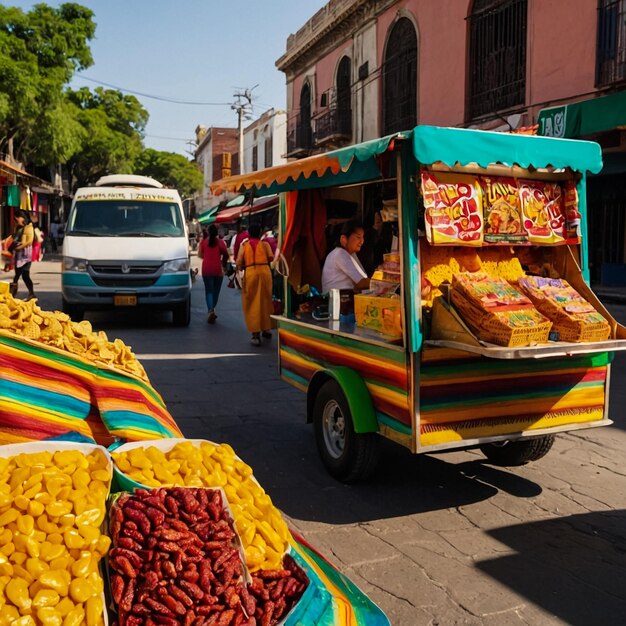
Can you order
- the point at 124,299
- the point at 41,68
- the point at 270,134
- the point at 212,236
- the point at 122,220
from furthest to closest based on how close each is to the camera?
the point at 270,134 → the point at 41,68 → the point at 212,236 → the point at 122,220 → the point at 124,299

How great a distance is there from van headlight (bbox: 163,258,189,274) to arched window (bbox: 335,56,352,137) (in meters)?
16.0

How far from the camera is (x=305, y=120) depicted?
1235 inches

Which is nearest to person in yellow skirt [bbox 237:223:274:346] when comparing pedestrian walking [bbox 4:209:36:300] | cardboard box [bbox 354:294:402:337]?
pedestrian walking [bbox 4:209:36:300]

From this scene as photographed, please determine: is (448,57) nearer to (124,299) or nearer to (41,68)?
(124,299)

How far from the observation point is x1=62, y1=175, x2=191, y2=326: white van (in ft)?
37.2

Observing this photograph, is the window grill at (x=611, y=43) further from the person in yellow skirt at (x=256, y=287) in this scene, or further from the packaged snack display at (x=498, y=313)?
the packaged snack display at (x=498, y=313)

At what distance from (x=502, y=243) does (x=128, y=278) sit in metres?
7.99

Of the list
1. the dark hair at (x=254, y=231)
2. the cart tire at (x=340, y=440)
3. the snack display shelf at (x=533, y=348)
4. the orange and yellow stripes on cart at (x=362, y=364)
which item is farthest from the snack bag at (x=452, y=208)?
the dark hair at (x=254, y=231)

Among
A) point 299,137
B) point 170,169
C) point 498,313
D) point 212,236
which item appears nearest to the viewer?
point 498,313

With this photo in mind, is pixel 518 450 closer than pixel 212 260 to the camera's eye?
Yes

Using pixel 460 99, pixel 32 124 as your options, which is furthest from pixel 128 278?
pixel 32 124

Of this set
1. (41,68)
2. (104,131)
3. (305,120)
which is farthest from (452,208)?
(104,131)

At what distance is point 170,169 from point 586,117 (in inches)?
2395

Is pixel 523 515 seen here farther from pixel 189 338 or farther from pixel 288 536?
pixel 189 338
